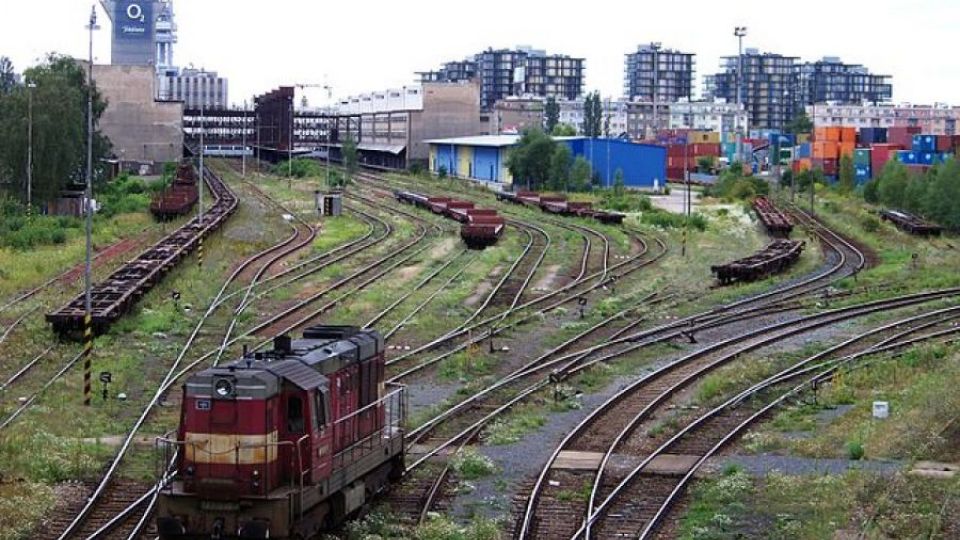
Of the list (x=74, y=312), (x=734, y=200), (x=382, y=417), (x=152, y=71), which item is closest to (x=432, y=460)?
(x=382, y=417)

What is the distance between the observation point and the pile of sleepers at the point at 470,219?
4950 centimetres

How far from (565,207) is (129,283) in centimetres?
3429

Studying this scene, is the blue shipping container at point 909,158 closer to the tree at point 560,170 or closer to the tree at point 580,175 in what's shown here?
the tree at point 580,175

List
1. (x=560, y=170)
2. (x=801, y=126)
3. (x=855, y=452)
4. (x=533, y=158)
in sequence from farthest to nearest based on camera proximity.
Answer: (x=801, y=126) < (x=533, y=158) < (x=560, y=170) < (x=855, y=452)

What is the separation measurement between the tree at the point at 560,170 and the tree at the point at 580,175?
2.52 ft

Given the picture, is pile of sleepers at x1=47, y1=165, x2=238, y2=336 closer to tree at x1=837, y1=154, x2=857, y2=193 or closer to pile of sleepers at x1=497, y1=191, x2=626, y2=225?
pile of sleepers at x1=497, y1=191, x2=626, y2=225

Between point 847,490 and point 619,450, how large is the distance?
12.5 ft

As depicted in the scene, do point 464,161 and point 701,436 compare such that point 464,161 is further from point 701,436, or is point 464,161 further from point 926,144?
point 701,436

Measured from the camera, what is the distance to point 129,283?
34375 millimetres

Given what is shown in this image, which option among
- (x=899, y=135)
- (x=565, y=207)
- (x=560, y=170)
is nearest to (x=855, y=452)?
(x=565, y=207)

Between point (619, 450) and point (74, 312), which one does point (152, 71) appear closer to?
point (74, 312)

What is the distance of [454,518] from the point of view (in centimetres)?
1714

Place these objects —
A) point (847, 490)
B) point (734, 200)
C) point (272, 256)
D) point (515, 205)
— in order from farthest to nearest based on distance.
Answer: point (734, 200)
point (515, 205)
point (272, 256)
point (847, 490)

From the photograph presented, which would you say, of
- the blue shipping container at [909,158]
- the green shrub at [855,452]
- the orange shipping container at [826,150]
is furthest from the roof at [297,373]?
the orange shipping container at [826,150]
